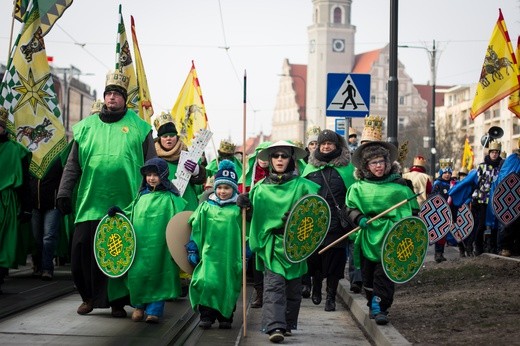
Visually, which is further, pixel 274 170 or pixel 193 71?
pixel 193 71

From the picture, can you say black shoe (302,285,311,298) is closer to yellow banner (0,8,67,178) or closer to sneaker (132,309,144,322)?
sneaker (132,309,144,322)

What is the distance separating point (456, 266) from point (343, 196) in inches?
166

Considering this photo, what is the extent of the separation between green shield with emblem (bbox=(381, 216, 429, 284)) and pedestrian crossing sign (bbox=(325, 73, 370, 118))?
23.5 ft

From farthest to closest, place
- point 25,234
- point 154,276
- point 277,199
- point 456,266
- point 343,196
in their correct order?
point 456,266 < point 25,234 < point 343,196 < point 154,276 < point 277,199

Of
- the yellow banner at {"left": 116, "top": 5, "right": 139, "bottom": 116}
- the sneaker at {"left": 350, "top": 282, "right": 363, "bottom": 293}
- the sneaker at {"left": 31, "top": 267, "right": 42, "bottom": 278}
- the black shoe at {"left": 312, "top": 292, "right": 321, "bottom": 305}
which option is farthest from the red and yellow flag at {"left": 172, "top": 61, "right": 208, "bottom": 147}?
the black shoe at {"left": 312, "top": 292, "right": 321, "bottom": 305}

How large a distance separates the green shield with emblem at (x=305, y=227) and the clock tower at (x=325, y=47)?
6177 inches

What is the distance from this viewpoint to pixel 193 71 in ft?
73.0

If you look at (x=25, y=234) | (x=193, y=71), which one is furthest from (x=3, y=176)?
(x=193, y=71)

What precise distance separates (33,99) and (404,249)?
6.66 m

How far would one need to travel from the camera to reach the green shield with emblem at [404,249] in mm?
10070

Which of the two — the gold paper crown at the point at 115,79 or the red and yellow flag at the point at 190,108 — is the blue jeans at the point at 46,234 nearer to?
the gold paper crown at the point at 115,79

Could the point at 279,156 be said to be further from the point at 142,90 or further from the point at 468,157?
the point at 468,157

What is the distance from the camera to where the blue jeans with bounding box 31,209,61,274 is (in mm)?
14414

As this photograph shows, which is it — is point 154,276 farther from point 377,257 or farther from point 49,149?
point 49,149
